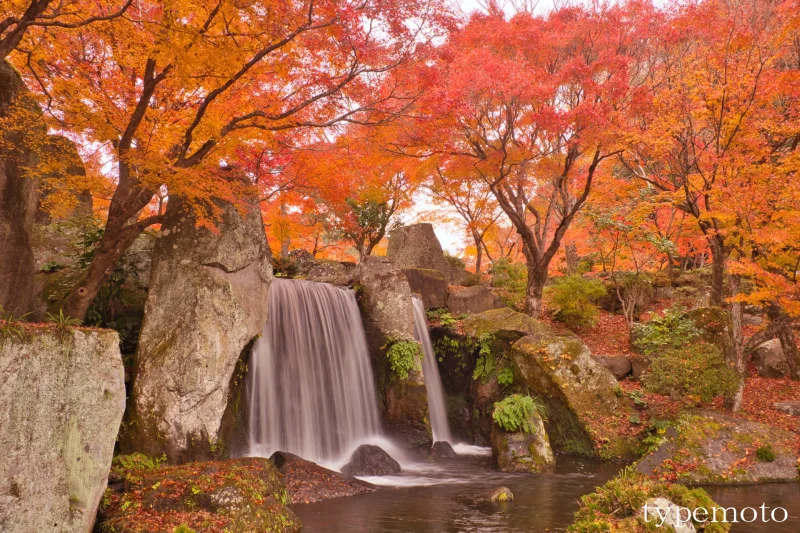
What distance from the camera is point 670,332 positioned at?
11.9 m

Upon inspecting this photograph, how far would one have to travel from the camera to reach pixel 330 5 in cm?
783

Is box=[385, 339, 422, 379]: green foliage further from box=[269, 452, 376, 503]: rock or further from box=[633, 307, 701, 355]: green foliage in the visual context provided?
box=[633, 307, 701, 355]: green foliage

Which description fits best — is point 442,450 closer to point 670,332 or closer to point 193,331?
point 670,332

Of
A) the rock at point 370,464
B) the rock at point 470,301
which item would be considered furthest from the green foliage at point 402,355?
the rock at point 470,301

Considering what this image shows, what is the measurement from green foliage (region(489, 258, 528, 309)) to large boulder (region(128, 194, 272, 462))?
10440mm

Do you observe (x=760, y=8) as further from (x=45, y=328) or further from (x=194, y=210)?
(x=45, y=328)

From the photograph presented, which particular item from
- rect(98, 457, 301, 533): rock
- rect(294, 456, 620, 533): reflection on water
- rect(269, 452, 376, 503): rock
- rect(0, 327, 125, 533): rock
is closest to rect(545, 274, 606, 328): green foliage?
rect(294, 456, 620, 533): reflection on water

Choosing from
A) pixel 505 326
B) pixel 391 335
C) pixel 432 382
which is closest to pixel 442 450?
pixel 432 382

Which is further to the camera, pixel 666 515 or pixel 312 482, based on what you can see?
pixel 312 482

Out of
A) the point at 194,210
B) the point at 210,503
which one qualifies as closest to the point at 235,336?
the point at 194,210

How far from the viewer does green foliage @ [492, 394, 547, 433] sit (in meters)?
11.0

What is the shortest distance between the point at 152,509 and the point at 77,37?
8145 millimetres

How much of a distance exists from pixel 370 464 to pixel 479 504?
3.05 m

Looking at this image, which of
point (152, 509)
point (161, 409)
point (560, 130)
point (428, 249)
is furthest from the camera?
point (428, 249)
